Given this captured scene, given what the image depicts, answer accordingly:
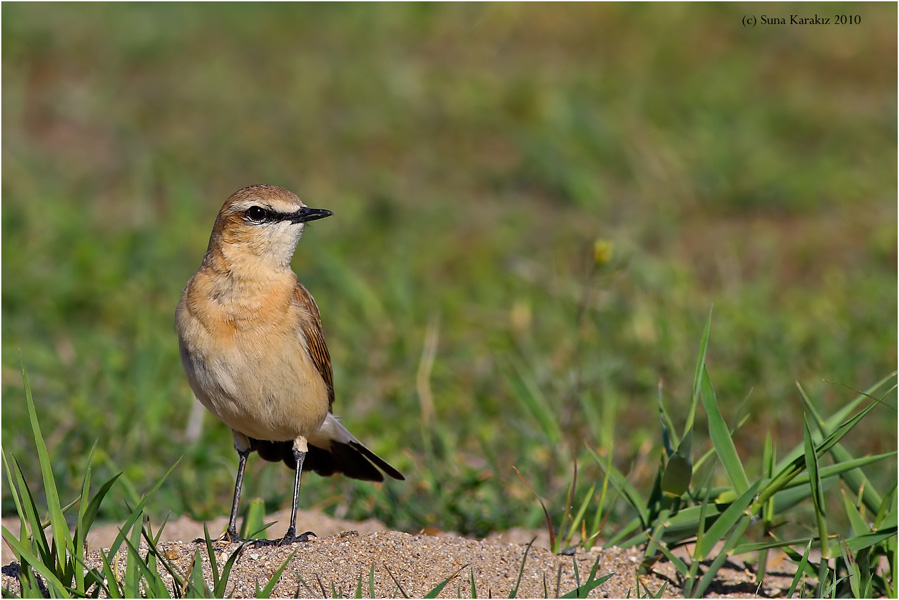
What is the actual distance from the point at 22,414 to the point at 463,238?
382 cm

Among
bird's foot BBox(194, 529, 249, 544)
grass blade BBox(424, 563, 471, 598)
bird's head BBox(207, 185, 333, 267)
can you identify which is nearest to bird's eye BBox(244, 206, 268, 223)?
bird's head BBox(207, 185, 333, 267)

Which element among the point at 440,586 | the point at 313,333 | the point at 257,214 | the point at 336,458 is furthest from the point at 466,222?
the point at 440,586

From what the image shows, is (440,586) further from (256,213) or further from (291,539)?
(256,213)

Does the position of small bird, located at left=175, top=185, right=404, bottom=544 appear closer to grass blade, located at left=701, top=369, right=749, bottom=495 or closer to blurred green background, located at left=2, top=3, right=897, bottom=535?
blurred green background, located at left=2, top=3, right=897, bottom=535

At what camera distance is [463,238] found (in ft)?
29.0

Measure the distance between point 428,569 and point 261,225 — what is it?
4.88 feet

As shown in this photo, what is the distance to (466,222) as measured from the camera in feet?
29.8

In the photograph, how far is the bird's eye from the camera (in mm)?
4504

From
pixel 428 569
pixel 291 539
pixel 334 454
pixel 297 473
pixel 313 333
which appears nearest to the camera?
pixel 428 569

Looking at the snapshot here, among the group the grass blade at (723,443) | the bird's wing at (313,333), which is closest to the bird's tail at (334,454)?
the bird's wing at (313,333)

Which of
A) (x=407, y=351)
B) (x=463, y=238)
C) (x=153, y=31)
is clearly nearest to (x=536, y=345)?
(x=407, y=351)

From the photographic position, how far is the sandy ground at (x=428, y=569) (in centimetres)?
381

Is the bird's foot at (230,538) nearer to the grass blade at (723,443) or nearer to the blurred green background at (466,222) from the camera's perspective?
the blurred green background at (466,222)

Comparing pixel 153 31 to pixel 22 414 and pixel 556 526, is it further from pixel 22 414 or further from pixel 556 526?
pixel 556 526
